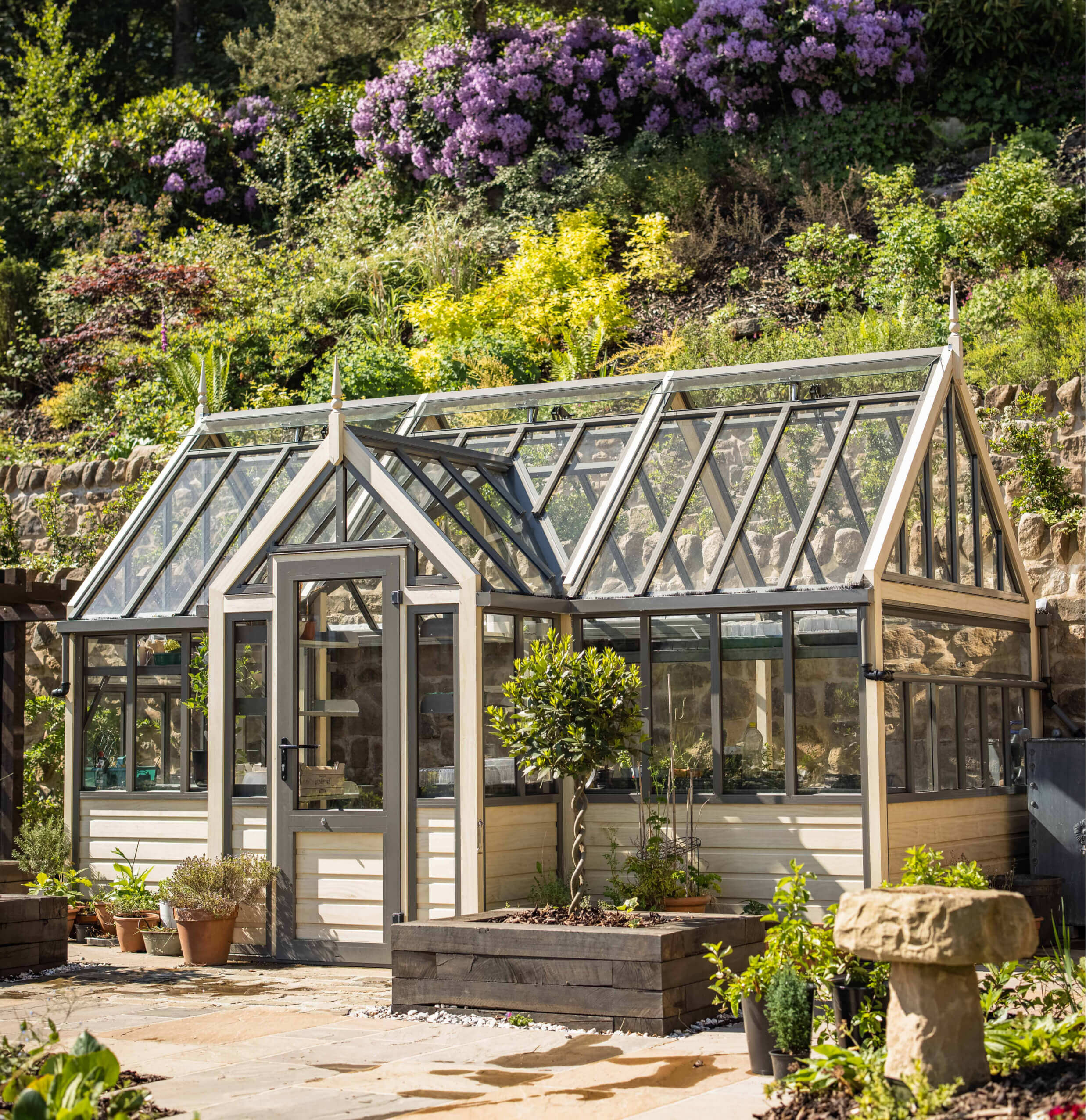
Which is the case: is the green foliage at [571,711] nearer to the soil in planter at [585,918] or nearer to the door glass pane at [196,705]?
the soil in planter at [585,918]

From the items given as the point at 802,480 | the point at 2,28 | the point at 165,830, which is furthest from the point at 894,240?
the point at 2,28

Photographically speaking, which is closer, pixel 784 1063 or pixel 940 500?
pixel 784 1063

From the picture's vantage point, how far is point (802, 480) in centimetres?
951

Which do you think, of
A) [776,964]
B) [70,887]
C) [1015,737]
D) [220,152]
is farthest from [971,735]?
[220,152]

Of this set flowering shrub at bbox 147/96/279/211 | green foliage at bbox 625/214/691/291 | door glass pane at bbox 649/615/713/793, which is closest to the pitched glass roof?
door glass pane at bbox 649/615/713/793

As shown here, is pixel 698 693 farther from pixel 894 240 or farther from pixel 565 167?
pixel 565 167

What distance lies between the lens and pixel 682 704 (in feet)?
29.9

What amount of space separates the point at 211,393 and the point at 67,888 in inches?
306

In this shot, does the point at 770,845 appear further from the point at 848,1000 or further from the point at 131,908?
the point at 131,908

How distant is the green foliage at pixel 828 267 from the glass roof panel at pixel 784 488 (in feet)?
20.9

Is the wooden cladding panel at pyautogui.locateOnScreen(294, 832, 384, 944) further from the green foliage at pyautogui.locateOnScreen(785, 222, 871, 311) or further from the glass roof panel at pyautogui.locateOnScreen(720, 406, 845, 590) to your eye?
the green foliage at pyautogui.locateOnScreen(785, 222, 871, 311)

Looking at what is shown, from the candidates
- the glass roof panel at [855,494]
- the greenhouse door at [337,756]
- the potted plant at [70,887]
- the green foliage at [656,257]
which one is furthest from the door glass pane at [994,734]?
the green foliage at [656,257]

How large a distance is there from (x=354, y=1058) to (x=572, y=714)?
200 centimetres

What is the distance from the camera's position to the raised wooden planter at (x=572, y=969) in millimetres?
6695
